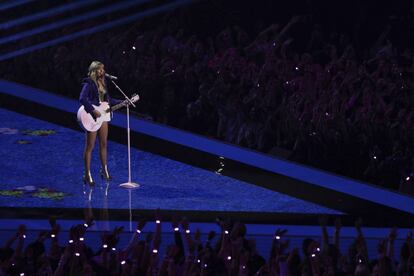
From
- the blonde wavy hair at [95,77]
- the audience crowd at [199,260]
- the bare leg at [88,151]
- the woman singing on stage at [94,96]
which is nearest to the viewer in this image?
the audience crowd at [199,260]

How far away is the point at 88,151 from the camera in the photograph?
42.3 ft

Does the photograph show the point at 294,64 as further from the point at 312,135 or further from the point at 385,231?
the point at 385,231

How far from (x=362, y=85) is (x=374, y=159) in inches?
70.2

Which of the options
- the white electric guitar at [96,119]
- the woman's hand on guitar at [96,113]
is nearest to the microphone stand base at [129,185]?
the white electric guitar at [96,119]

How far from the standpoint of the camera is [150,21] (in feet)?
62.4

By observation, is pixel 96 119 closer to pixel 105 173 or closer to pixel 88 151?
pixel 88 151

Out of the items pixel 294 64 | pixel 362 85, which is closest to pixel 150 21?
pixel 294 64

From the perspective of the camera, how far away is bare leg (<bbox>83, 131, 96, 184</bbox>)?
12.8 m

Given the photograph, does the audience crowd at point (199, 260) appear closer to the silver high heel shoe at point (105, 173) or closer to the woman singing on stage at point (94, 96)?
the woman singing on stage at point (94, 96)

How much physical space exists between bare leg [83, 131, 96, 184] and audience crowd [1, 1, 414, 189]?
2197mm

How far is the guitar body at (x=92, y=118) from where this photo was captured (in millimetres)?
12523

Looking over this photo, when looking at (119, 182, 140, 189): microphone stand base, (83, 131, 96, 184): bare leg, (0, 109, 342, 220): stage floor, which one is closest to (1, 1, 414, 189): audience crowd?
(0, 109, 342, 220): stage floor

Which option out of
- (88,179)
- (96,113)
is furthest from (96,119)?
(88,179)

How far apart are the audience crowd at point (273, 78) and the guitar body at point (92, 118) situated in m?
2.36
